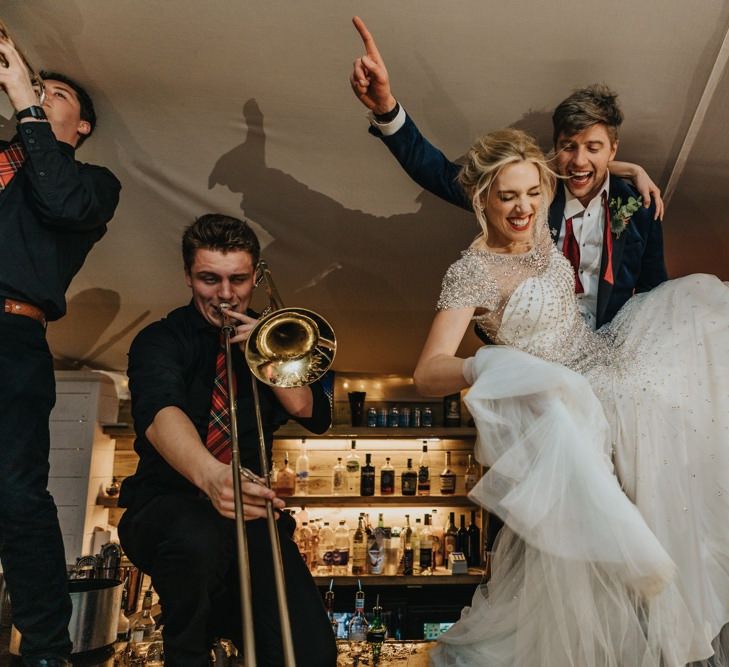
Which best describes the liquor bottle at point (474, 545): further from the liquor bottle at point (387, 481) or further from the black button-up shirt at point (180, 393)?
the black button-up shirt at point (180, 393)

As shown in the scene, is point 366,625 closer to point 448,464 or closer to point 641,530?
point 448,464

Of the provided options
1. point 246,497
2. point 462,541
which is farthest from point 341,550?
point 246,497

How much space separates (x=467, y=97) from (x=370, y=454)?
2.94m

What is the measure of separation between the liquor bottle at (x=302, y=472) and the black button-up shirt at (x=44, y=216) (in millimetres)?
2742

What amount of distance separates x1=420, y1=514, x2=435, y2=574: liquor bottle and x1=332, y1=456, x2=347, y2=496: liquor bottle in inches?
22.9

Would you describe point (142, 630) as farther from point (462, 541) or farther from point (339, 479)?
point (462, 541)

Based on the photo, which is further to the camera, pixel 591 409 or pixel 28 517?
pixel 28 517

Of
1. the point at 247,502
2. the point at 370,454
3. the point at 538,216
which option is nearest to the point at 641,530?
the point at 247,502

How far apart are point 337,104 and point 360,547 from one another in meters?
3.14

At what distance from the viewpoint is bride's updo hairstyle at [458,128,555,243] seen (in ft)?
6.23

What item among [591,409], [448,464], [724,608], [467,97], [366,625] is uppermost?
[467,97]

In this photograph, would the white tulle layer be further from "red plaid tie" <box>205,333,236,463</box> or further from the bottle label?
the bottle label

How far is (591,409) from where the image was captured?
59.0 inches

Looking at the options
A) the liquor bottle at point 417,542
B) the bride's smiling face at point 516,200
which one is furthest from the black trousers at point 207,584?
the liquor bottle at point 417,542
